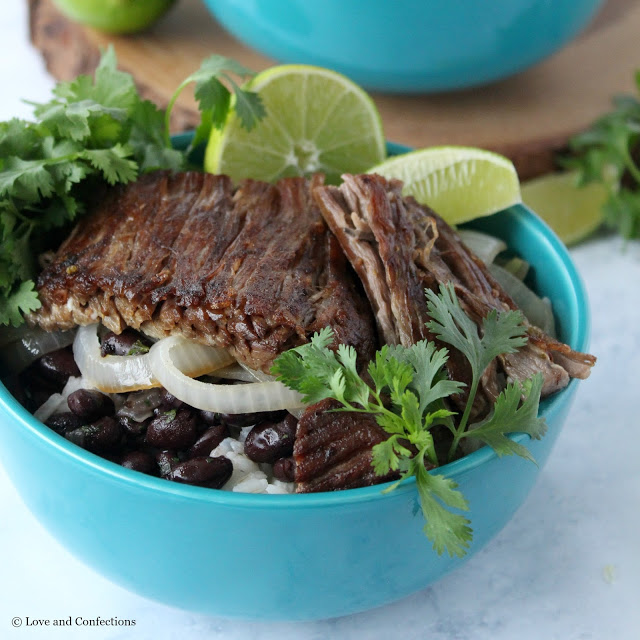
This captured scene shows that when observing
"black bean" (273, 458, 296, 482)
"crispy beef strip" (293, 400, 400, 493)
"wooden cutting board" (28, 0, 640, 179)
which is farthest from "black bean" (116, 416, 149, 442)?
"wooden cutting board" (28, 0, 640, 179)

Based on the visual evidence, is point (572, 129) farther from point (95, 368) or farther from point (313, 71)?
point (95, 368)

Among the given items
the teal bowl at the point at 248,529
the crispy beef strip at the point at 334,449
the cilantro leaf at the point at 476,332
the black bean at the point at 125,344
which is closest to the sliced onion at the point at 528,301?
the teal bowl at the point at 248,529

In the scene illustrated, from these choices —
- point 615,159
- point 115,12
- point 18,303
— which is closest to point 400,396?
point 18,303

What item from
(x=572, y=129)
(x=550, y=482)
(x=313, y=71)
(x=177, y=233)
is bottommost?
(x=550, y=482)

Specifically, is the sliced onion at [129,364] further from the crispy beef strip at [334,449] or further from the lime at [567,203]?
the lime at [567,203]

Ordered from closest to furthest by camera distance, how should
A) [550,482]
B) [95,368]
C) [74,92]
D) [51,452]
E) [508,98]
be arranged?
1. [51,452]
2. [95,368]
3. [74,92]
4. [550,482]
5. [508,98]

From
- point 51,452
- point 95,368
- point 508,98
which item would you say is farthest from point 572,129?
point 51,452

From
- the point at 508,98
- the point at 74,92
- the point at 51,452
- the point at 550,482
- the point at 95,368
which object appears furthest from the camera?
the point at 508,98
